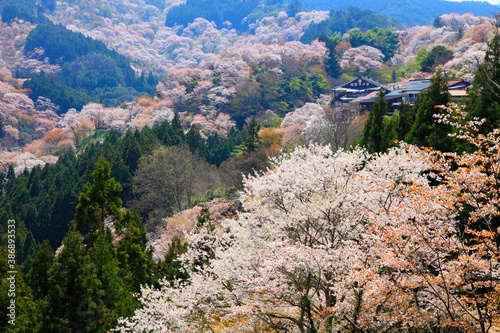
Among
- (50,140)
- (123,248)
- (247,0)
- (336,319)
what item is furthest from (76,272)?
(247,0)

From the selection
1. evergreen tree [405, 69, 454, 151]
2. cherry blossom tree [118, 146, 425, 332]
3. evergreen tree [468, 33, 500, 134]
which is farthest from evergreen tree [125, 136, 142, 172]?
evergreen tree [468, 33, 500, 134]

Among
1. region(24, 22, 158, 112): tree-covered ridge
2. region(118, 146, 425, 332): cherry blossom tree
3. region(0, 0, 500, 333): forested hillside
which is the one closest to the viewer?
region(0, 0, 500, 333): forested hillside

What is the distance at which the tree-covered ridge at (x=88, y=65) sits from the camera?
87812mm

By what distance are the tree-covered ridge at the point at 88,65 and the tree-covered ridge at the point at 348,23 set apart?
45530mm

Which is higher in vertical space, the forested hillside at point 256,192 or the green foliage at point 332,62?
the green foliage at point 332,62

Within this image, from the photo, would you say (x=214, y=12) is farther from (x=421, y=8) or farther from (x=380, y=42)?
(x=380, y=42)

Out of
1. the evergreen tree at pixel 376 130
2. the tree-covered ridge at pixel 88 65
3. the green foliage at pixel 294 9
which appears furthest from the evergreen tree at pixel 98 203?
the green foliage at pixel 294 9

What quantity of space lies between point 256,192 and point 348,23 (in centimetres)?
10400

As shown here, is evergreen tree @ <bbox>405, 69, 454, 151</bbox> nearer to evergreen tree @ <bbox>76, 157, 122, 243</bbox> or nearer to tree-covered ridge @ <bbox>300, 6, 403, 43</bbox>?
evergreen tree @ <bbox>76, 157, 122, 243</bbox>

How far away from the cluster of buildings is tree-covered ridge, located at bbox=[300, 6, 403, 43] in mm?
54798

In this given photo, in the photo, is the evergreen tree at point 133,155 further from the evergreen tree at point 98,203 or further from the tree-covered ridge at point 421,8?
the tree-covered ridge at point 421,8

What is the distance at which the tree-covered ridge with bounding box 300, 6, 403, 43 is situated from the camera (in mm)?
97938

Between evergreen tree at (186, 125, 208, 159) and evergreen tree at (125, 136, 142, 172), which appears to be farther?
evergreen tree at (186, 125, 208, 159)

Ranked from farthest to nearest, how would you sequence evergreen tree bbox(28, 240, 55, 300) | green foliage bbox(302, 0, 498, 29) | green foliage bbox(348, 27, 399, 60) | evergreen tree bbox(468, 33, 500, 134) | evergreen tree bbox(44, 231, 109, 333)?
1. green foliage bbox(302, 0, 498, 29)
2. green foliage bbox(348, 27, 399, 60)
3. evergreen tree bbox(28, 240, 55, 300)
4. evergreen tree bbox(468, 33, 500, 134)
5. evergreen tree bbox(44, 231, 109, 333)
